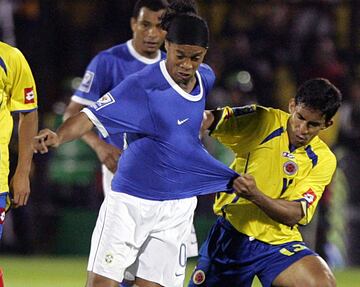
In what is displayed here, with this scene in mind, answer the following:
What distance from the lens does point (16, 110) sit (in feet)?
21.2

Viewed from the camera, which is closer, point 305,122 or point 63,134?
point 63,134

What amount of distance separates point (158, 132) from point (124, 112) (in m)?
0.24

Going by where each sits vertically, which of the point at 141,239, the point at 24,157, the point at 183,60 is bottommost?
the point at 141,239

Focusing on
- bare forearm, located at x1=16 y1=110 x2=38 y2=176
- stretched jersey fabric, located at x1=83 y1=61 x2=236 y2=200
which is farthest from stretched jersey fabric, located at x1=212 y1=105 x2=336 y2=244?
bare forearm, located at x1=16 y1=110 x2=38 y2=176

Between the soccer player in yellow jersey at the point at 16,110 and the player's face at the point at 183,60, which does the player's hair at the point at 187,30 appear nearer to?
the player's face at the point at 183,60

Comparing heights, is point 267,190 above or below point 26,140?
below

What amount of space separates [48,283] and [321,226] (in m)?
3.64

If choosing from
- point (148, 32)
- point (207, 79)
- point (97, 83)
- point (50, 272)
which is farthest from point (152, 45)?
point (50, 272)

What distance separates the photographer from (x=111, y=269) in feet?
20.0

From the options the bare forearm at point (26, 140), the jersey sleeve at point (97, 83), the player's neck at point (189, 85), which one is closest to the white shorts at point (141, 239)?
the bare forearm at point (26, 140)

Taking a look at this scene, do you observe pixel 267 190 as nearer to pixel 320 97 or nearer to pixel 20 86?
pixel 320 97

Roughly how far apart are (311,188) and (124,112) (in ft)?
4.75

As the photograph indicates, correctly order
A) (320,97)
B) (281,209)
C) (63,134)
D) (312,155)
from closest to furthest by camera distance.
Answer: (63,134) < (281,209) < (320,97) < (312,155)

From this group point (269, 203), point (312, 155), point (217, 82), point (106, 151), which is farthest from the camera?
point (217, 82)
